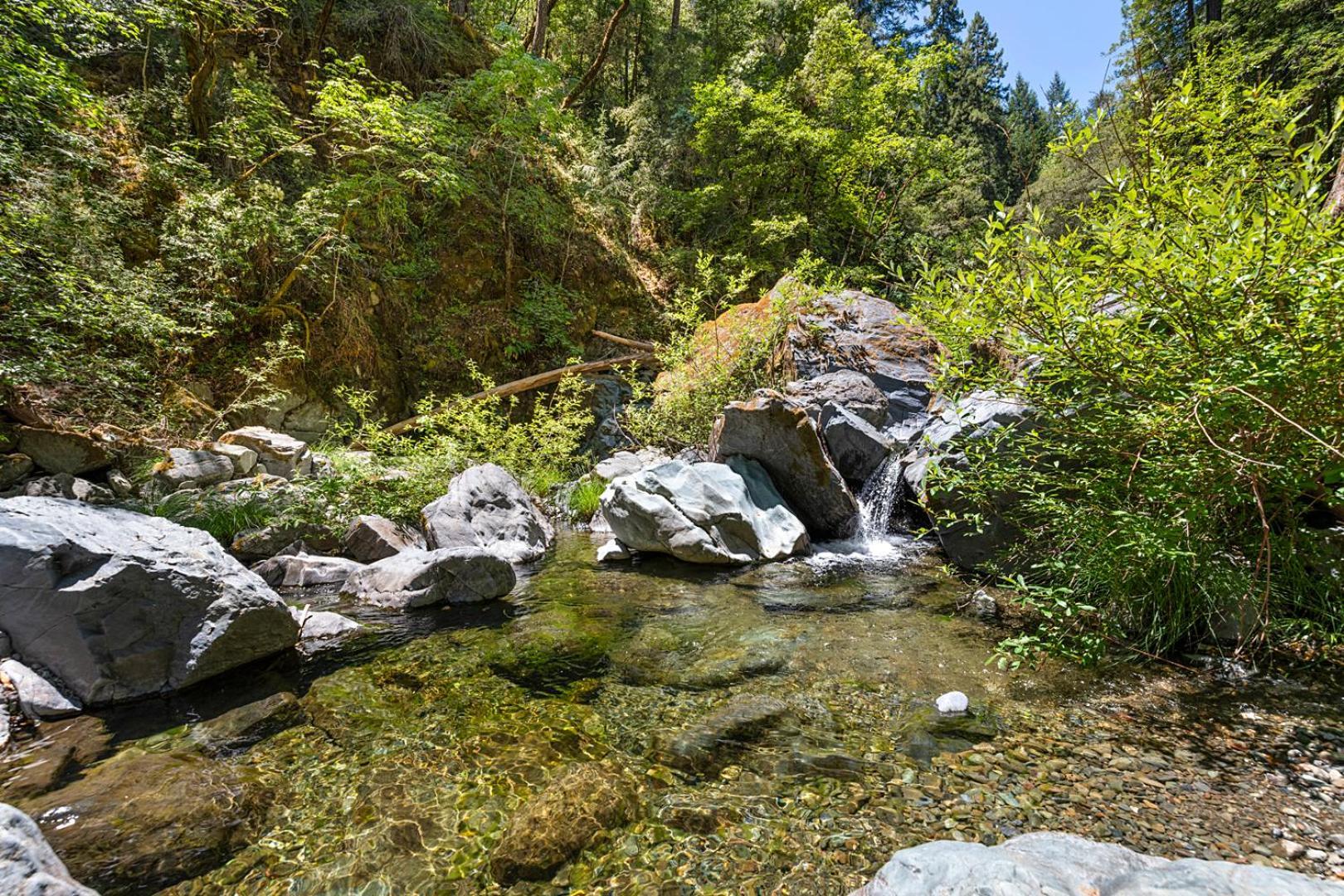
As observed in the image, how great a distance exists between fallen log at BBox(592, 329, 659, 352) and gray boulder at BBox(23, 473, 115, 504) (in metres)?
9.23

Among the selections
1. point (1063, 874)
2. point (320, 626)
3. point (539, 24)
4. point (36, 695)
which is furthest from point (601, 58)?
point (1063, 874)

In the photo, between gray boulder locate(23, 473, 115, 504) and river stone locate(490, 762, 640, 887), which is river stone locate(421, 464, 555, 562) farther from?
river stone locate(490, 762, 640, 887)

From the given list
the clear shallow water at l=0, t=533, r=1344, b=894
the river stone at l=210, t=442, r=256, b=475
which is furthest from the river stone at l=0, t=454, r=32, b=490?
the clear shallow water at l=0, t=533, r=1344, b=894

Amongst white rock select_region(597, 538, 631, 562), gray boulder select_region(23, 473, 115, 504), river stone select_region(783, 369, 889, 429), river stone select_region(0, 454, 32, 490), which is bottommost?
white rock select_region(597, 538, 631, 562)

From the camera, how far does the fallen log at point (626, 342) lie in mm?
A: 13190

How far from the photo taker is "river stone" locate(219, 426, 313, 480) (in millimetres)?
7449

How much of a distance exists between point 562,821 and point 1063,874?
186cm

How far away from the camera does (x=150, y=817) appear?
235cm

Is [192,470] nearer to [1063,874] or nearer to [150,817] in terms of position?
[150,817]

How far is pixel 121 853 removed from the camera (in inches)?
84.4

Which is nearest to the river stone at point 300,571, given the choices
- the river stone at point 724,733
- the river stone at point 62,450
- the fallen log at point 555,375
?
the river stone at point 62,450

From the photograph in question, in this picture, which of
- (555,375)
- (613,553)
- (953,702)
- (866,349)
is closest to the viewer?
(953,702)

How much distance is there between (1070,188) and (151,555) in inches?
929

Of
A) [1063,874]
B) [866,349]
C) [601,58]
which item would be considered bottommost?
[1063,874]
